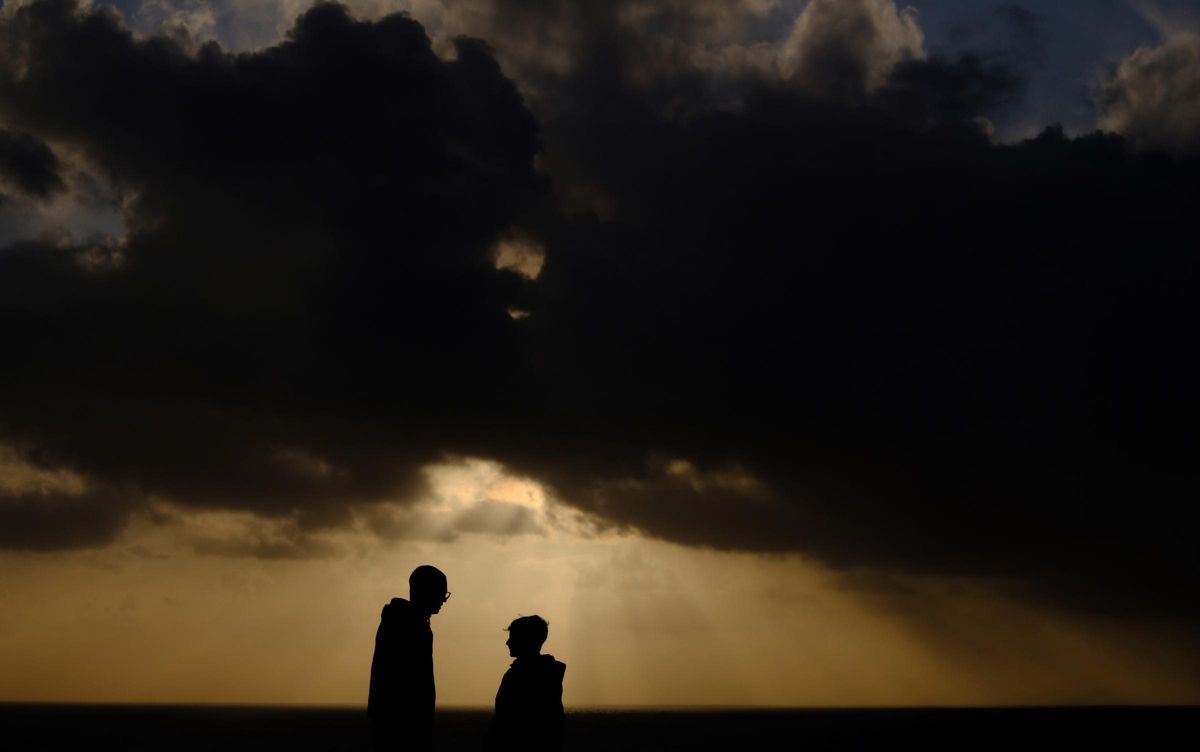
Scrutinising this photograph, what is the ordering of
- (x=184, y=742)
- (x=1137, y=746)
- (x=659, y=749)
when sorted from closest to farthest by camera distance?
1. (x=1137, y=746)
2. (x=659, y=749)
3. (x=184, y=742)

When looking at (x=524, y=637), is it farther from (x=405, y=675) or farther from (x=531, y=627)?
(x=405, y=675)

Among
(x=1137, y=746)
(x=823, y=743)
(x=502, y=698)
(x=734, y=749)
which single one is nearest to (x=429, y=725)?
(x=502, y=698)

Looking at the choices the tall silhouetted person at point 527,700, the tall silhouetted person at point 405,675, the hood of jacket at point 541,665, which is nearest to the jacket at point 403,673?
the tall silhouetted person at point 405,675

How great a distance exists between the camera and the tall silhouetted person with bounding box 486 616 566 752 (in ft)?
22.8

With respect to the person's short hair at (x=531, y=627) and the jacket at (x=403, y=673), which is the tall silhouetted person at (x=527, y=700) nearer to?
the person's short hair at (x=531, y=627)

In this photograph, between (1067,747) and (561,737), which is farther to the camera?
(1067,747)

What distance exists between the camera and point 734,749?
8075cm

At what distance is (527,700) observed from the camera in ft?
23.0

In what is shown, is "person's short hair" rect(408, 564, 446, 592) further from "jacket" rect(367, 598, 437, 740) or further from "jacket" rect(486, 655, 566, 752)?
"jacket" rect(486, 655, 566, 752)

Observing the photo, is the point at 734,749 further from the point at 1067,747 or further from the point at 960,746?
the point at 1067,747

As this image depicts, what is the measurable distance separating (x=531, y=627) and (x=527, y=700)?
1.57ft

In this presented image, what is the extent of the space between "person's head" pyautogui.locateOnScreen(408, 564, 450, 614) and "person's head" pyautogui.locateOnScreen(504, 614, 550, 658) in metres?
0.60

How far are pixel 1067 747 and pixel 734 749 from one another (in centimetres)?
2482

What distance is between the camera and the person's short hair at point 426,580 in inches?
288
